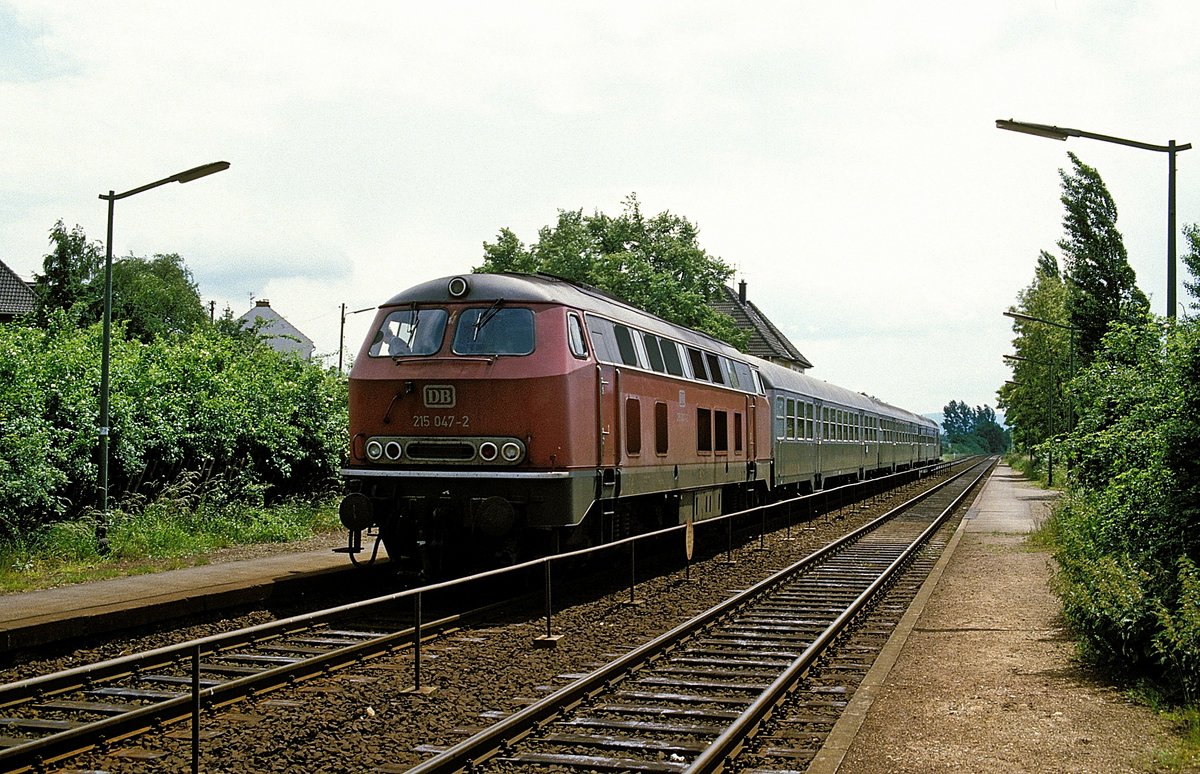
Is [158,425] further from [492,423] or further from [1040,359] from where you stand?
[1040,359]

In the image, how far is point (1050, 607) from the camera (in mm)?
12836

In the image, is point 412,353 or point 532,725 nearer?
point 532,725

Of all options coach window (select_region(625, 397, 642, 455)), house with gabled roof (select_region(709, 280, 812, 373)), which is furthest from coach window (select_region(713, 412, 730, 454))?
house with gabled roof (select_region(709, 280, 812, 373))

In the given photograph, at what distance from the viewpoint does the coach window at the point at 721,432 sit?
1769 cm

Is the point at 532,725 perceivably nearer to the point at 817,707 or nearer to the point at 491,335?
the point at 817,707

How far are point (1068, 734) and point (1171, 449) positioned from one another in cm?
376

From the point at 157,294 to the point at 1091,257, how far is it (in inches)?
1752

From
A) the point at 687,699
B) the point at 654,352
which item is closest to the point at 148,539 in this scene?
the point at 654,352

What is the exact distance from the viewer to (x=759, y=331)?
71312 mm

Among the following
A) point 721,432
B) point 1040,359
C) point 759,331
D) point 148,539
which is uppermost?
point 759,331

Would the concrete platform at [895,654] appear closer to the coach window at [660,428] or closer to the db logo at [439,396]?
the coach window at [660,428]

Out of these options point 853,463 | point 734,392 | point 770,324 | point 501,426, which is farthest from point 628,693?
point 770,324

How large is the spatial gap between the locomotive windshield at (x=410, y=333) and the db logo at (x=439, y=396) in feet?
1.59

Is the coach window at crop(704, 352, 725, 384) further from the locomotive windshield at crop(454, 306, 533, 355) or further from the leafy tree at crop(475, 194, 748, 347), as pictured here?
the leafy tree at crop(475, 194, 748, 347)
